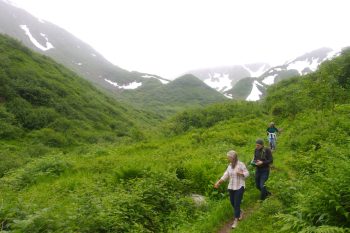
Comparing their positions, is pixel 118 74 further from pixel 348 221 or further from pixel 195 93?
pixel 348 221

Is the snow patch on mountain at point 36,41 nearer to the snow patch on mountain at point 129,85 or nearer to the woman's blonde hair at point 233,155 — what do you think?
the snow patch on mountain at point 129,85

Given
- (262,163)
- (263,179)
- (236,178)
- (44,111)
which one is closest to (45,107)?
(44,111)

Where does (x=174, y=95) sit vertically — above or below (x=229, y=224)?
below

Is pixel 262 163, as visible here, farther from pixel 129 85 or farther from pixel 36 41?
pixel 36 41

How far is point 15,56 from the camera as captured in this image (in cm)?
6494

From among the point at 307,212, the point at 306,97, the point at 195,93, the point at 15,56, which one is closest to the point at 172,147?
the point at 306,97

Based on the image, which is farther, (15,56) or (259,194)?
(15,56)

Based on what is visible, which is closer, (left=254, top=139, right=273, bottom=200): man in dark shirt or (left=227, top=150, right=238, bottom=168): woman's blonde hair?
(left=227, top=150, right=238, bottom=168): woman's blonde hair

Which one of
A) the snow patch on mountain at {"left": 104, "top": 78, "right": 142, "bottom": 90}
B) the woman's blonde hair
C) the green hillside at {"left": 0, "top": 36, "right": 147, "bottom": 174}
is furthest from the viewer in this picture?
the snow patch on mountain at {"left": 104, "top": 78, "right": 142, "bottom": 90}

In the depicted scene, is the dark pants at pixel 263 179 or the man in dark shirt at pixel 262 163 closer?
the man in dark shirt at pixel 262 163

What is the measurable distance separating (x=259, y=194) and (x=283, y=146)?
29.3ft

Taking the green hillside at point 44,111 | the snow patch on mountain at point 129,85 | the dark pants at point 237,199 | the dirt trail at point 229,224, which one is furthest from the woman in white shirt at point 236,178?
the snow patch on mountain at point 129,85

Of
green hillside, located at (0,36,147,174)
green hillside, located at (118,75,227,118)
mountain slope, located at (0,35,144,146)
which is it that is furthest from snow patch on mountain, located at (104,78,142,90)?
green hillside, located at (0,36,147,174)

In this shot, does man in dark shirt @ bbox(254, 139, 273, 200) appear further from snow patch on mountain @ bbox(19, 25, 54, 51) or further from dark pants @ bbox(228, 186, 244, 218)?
snow patch on mountain @ bbox(19, 25, 54, 51)
